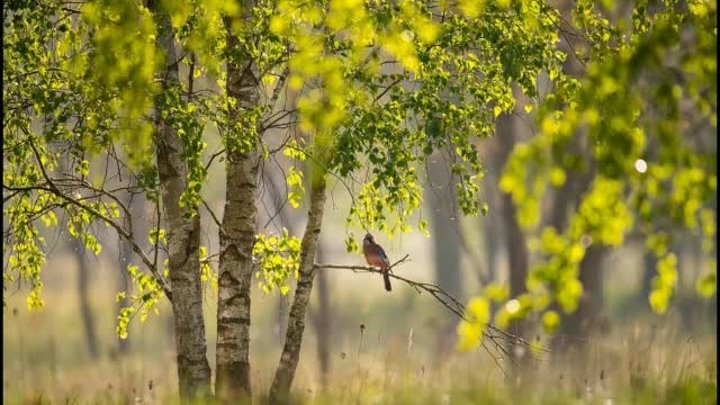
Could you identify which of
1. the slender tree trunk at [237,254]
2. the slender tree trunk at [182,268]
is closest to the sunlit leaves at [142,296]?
the slender tree trunk at [237,254]

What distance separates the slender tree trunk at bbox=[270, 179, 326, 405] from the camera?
47.4 ft

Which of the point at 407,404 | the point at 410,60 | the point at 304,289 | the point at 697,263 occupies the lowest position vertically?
the point at 407,404

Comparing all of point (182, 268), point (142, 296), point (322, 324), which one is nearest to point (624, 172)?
point (182, 268)

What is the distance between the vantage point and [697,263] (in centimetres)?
4581

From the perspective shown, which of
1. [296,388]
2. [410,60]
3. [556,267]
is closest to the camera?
[556,267]

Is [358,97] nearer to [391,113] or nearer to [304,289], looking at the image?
[391,113]

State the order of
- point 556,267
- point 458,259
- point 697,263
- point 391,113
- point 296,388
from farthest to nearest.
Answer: point 458,259, point 697,263, point 296,388, point 391,113, point 556,267

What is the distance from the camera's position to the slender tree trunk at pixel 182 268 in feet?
43.7

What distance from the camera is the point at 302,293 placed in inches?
575

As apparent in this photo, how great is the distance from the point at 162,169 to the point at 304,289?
2.30m

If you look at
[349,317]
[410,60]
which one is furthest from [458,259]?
[410,60]

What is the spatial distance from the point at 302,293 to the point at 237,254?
1.00 m

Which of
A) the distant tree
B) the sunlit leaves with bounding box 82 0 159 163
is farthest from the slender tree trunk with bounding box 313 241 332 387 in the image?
the distant tree

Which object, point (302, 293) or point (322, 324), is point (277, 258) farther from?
point (322, 324)
